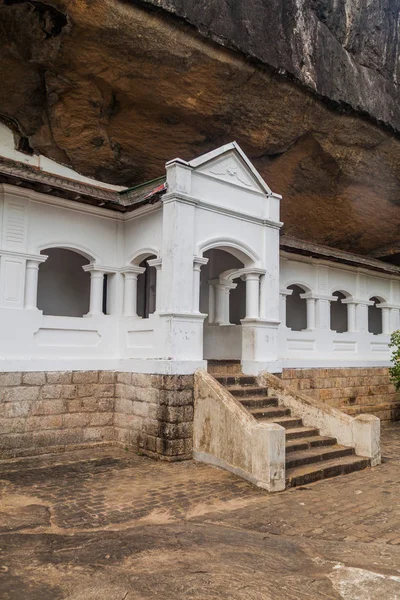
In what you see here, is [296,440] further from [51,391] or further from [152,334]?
[51,391]

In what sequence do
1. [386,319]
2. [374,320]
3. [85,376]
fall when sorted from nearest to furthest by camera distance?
[85,376] < [386,319] < [374,320]

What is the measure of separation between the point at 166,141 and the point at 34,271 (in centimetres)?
454

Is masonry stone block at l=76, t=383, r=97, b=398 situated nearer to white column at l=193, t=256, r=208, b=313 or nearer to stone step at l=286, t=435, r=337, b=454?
white column at l=193, t=256, r=208, b=313

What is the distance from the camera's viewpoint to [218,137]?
12.2m

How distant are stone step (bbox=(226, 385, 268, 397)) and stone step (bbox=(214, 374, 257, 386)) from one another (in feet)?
0.29

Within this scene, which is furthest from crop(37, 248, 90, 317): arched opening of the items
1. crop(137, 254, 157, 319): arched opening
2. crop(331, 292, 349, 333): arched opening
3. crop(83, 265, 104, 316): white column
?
crop(331, 292, 349, 333): arched opening

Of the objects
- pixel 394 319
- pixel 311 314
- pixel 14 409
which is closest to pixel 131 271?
pixel 14 409

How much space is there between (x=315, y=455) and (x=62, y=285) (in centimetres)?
667

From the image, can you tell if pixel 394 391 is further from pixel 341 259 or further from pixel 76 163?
pixel 76 163

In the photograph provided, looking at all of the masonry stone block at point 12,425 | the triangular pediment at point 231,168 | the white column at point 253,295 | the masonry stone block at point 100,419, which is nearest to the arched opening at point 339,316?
the white column at point 253,295

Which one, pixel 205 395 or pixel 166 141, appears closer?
pixel 205 395

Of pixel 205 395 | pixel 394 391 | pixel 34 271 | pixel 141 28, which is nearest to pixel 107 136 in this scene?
pixel 141 28

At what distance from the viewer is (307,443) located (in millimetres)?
8984

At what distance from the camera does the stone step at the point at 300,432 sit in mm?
9195
